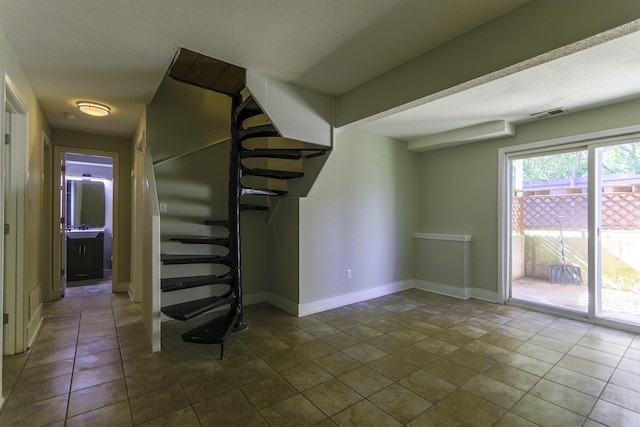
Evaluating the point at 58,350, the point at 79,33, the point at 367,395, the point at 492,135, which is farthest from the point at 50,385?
the point at 492,135

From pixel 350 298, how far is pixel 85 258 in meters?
4.96

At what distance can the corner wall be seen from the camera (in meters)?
3.74

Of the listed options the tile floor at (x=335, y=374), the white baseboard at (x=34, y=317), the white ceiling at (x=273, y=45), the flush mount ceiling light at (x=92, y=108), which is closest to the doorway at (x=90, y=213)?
the tile floor at (x=335, y=374)

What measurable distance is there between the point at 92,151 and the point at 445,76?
4.91 metres

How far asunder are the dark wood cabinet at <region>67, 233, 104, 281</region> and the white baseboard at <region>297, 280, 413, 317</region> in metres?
4.41

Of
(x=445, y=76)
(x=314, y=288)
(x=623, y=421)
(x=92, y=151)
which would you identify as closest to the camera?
(x=623, y=421)

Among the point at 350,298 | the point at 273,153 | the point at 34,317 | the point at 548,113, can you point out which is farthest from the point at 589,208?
the point at 34,317

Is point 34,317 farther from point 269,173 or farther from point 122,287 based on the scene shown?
point 269,173

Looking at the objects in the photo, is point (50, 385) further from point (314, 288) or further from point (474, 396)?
point (474, 396)

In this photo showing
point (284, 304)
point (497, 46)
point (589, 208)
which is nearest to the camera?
point (497, 46)

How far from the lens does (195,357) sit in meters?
2.55

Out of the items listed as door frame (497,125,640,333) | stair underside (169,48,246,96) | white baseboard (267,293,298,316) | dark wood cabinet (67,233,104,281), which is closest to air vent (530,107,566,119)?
door frame (497,125,640,333)

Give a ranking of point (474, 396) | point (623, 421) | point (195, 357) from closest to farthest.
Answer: point (623, 421), point (474, 396), point (195, 357)

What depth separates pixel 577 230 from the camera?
11.8 feet
